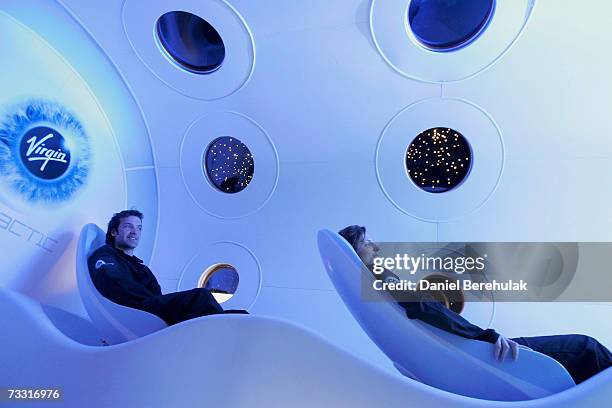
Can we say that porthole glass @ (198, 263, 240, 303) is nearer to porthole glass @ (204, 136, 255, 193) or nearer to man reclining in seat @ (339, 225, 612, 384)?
porthole glass @ (204, 136, 255, 193)

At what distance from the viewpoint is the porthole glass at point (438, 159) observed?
332 cm

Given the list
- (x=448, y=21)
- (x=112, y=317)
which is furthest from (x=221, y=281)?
(x=448, y=21)

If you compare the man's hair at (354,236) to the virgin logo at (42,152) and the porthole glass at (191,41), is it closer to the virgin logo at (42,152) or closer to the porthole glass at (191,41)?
the porthole glass at (191,41)

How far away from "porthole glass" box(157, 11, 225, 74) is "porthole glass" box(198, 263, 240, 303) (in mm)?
1837

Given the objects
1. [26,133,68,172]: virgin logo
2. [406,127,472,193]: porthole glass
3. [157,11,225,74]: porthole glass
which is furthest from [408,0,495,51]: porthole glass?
[26,133,68,172]: virgin logo

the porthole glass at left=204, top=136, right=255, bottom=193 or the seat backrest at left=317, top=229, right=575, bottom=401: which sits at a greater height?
the porthole glass at left=204, top=136, right=255, bottom=193

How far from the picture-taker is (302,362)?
1.42 m

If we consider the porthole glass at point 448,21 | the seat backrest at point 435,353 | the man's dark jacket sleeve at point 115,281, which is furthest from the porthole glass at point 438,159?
the man's dark jacket sleeve at point 115,281

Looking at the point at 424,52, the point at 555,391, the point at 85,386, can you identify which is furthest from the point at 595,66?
the point at 85,386

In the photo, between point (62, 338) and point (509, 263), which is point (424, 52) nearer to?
point (509, 263)

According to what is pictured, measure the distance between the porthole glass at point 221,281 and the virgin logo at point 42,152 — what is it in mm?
1592

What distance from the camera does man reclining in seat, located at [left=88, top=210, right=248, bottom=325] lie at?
1876 mm

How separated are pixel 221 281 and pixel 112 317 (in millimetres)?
1852

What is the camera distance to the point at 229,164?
375 cm
